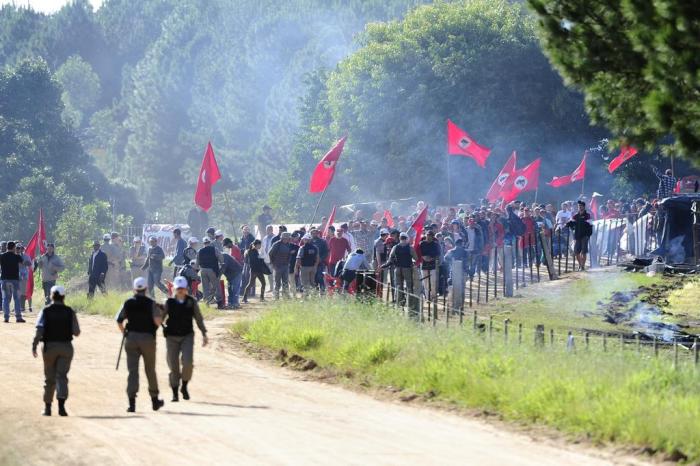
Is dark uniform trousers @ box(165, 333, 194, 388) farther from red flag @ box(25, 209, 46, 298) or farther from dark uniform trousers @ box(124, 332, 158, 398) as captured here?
red flag @ box(25, 209, 46, 298)

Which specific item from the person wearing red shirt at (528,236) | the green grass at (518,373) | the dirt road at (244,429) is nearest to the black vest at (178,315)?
the dirt road at (244,429)

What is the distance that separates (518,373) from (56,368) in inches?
242

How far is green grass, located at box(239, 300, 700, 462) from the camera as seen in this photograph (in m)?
14.8

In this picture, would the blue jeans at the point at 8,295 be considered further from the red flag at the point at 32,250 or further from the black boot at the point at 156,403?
the black boot at the point at 156,403

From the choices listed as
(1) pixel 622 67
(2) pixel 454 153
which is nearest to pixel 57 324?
(1) pixel 622 67

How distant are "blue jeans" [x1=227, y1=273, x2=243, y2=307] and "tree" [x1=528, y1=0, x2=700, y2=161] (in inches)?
576

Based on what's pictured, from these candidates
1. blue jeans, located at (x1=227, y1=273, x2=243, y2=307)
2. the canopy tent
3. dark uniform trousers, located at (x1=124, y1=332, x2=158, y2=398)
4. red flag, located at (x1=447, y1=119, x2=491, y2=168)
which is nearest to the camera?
dark uniform trousers, located at (x1=124, y1=332, x2=158, y2=398)

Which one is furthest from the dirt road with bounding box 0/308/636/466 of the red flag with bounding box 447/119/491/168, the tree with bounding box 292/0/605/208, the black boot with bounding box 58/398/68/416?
the tree with bounding box 292/0/605/208

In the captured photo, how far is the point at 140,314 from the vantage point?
1748 cm

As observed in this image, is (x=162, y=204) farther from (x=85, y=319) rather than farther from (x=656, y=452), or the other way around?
(x=656, y=452)

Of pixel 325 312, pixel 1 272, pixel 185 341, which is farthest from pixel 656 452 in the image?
pixel 1 272

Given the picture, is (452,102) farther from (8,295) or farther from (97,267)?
(8,295)

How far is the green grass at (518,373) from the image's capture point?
14750 millimetres

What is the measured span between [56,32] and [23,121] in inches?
4756
